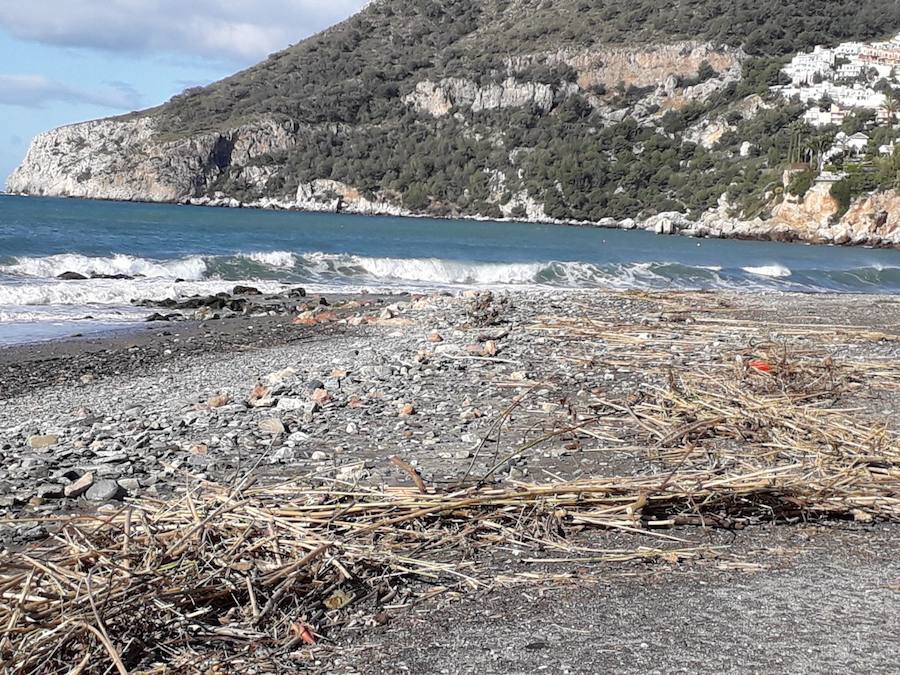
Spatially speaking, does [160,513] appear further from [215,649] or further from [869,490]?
[869,490]

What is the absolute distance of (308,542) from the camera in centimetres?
286

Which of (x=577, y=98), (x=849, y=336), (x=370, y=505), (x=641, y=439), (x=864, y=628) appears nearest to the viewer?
(x=864, y=628)

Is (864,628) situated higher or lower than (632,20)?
lower

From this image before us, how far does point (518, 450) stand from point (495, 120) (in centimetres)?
11085

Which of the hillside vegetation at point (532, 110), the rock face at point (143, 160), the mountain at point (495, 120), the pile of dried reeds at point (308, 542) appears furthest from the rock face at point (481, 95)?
the pile of dried reeds at point (308, 542)

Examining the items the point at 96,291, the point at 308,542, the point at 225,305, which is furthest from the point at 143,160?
the point at 308,542

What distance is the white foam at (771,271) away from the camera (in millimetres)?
29438

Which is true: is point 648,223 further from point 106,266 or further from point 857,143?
point 106,266

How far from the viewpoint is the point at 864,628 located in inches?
99.1

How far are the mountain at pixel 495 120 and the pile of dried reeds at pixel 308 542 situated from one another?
78084mm

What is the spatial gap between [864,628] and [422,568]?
1450 mm

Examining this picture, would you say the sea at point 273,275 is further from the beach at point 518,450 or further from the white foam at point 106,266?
the beach at point 518,450

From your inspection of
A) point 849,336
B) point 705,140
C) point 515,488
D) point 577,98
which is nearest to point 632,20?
point 577,98

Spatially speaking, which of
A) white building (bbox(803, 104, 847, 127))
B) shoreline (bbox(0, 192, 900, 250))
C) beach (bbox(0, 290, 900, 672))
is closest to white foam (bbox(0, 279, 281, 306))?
beach (bbox(0, 290, 900, 672))
